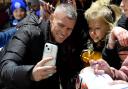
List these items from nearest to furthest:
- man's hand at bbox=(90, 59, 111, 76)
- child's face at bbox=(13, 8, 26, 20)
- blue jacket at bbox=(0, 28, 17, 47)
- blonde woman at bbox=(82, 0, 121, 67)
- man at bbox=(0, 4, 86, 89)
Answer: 1. man's hand at bbox=(90, 59, 111, 76)
2. man at bbox=(0, 4, 86, 89)
3. blonde woman at bbox=(82, 0, 121, 67)
4. blue jacket at bbox=(0, 28, 17, 47)
5. child's face at bbox=(13, 8, 26, 20)

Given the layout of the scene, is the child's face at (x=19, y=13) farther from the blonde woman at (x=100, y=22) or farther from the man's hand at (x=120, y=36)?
the man's hand at (x=120, y=36)

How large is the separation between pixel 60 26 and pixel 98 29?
503 millimetres

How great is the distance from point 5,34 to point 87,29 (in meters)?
0.75

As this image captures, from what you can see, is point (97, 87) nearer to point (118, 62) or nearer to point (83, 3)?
point (118, 62)

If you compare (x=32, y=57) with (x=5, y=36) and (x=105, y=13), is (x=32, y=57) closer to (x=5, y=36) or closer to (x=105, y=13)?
(x=105, y=13)

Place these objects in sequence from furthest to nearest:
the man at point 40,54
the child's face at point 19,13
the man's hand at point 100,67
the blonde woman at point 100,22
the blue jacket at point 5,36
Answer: the child's face at point 19,13
the blue jacket at point 5,36
the blonde woman at point 100,22
the man at point 40,54
the man's hand at point 100,67

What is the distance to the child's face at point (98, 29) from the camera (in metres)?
2.53

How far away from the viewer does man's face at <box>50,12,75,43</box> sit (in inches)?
83.1

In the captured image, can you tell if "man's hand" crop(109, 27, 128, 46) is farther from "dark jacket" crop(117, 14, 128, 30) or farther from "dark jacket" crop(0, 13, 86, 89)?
"dark jacket" crop(0, 13, 86, 89)

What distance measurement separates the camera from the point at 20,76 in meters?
1.79

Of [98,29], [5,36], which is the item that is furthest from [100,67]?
[5,36]

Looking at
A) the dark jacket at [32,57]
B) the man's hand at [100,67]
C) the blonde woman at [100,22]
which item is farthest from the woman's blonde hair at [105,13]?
the man's hand at [100,67]

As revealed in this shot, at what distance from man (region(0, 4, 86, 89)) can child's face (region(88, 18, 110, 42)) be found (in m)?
0.14

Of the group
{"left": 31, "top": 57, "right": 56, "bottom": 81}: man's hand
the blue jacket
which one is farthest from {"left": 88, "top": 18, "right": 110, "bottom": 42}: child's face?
{"left": 31, "top": 57, "right": 56, "bottom": 81}: man's hand
